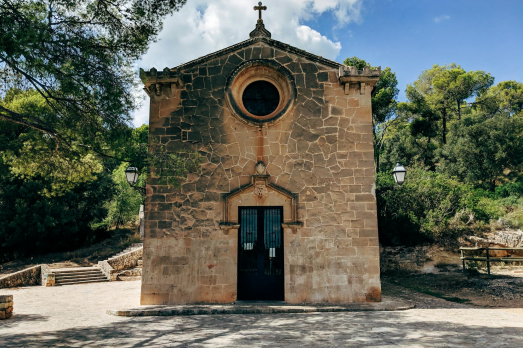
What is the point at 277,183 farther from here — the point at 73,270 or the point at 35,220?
the point at 35,220

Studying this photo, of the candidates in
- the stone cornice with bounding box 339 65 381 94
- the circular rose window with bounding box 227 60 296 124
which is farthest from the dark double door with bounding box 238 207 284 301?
the stone cornice with bounding box 339 65 381 94

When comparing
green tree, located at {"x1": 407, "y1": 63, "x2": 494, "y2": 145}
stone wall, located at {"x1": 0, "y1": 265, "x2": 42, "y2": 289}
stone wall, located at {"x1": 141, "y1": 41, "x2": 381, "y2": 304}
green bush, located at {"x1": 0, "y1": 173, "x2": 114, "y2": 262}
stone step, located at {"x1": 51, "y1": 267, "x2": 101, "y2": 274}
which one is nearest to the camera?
stone wall, located at {"x1": 141, "y1": 41, "x2": 381, "y2": 304}

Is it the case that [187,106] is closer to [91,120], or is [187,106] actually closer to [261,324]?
[91,120]

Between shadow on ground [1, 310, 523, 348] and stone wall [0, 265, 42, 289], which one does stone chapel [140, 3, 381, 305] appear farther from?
stone wall [0, 265, 42, 289]

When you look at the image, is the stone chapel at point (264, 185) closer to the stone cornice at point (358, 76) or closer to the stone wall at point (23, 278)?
the stone cornice at point (358, 76)

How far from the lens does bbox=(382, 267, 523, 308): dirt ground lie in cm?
A: 944

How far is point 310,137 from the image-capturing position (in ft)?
29.1

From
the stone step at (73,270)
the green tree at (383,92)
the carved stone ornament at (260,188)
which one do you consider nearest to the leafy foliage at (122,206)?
the stone step at (73,270)

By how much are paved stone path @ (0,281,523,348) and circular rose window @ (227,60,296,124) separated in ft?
16.0

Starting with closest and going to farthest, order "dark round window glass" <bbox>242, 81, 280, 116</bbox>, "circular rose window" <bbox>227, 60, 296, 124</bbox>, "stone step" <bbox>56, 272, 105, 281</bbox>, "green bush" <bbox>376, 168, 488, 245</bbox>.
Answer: "circular rose window" <bbox>227, 60, 296, 124</bbox>, "dark round window glass" <bbox>242, 81, 280, 116</bbox>, "stone step" <bbox>56, 272, 105, 281</bbox>, "green bush" <bbox>376, 168, 488, 245</bbox>

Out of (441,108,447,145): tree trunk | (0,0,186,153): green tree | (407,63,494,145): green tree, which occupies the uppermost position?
(407,63,494,145): green tree

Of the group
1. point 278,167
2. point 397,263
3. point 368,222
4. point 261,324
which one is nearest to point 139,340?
point 261,324

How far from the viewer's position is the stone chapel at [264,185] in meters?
8.40

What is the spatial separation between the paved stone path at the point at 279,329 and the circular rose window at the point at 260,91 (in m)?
4.88
